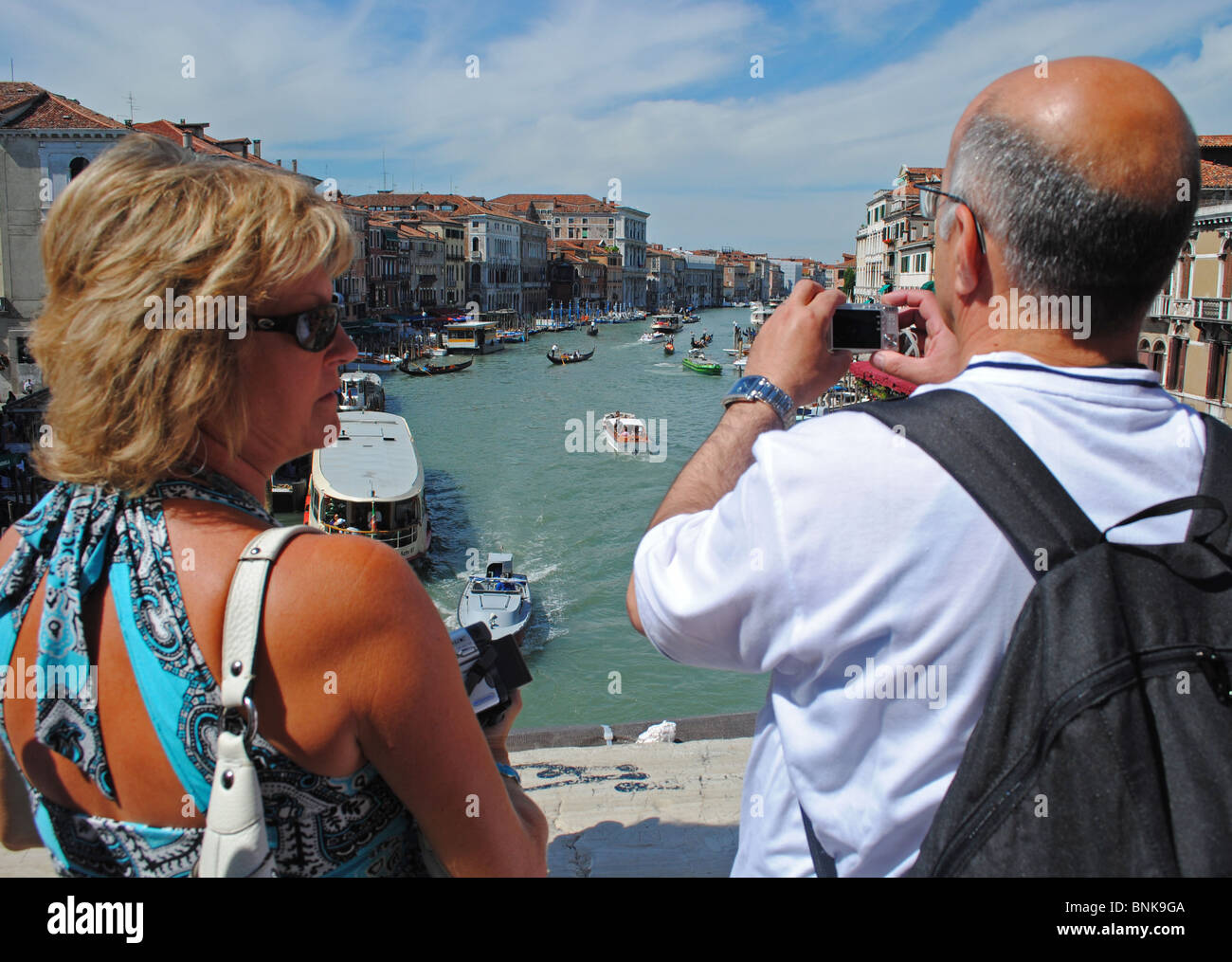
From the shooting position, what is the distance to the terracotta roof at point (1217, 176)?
1455cm

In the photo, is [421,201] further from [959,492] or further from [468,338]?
[959,492]

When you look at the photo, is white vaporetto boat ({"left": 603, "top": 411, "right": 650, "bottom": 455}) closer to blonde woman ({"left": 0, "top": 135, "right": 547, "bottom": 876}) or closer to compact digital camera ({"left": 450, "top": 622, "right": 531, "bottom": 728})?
compact digital camera ({"left": 450, "top": 622, "right": 531, "bottom": 728})

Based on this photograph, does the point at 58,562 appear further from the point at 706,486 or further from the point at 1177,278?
the point at 1177,278

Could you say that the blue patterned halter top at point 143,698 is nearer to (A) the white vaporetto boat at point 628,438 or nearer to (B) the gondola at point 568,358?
(A) the white vaporetto boat at point 628,438

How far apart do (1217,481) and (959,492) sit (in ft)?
0.59

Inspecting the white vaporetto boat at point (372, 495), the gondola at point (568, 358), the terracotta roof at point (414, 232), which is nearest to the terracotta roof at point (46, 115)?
the white vaporetto boat at point (372, 495)

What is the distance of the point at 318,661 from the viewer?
0.63 metres

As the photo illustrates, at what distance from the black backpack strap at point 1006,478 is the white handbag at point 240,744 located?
16.5 inches

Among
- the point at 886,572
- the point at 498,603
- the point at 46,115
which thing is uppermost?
the point at 46,115

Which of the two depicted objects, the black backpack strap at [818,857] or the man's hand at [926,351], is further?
the man's hand at [926,351]

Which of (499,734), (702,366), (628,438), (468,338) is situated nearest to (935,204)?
(499,734)

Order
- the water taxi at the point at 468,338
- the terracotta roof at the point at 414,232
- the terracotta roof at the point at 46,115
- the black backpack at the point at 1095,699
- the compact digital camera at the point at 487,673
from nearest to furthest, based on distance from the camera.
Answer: the black backpack at the point at 1095,699 → the compact digital camera at the point at 487,673 → the terracotta roof at the point at 46,115 → the water taxi at the point at 468,338 → the terracotta roof at the point at 414,232

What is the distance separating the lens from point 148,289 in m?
0.68

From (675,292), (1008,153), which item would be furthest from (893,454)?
(675,292)
